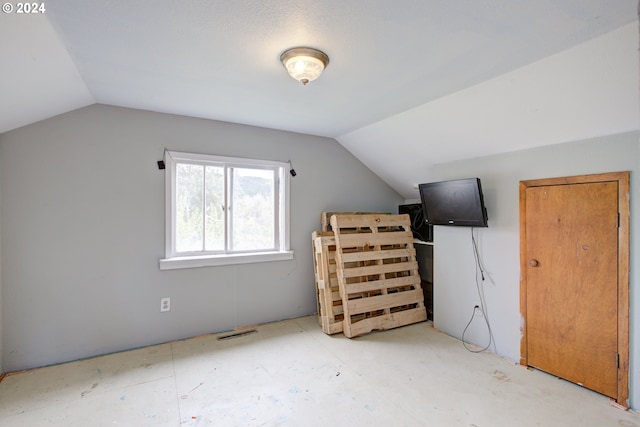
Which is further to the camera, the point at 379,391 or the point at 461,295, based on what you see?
the point at 461,295

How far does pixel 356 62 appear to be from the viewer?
6.15 ft

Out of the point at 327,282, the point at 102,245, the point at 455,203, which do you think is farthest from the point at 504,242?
the point at 102,245

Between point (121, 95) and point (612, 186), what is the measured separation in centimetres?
366

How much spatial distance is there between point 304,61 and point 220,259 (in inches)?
82.8

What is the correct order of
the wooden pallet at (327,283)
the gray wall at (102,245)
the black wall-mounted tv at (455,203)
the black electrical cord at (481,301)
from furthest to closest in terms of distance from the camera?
the wooden pallet at (327,283), the black electrical cord at (481,301), the black wall-mounted tv at (455,203), the gray wall at (102,245)

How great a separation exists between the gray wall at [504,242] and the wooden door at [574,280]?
0.06 meters

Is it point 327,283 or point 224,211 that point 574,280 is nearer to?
point 327,283

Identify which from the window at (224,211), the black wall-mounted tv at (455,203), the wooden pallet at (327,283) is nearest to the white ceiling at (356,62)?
the black wall-mounted tv at (455,203)

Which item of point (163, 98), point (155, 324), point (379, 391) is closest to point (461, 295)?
point (379, 391)

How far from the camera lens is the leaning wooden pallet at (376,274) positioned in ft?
10.3

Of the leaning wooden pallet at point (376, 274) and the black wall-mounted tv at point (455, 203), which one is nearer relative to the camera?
the black wall-mounted tv at point (455, 203)

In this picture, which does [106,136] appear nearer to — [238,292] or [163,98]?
[163,98]

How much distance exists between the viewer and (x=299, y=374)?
2.35 meters

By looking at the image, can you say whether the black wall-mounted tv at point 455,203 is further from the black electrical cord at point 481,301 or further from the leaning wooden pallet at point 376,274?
the leaning wooden pallet at point 376,274
